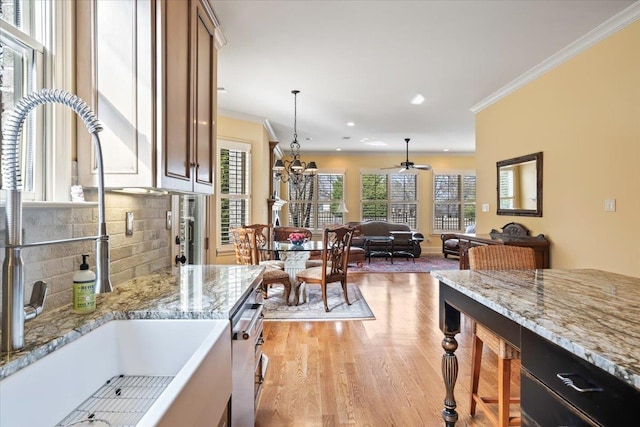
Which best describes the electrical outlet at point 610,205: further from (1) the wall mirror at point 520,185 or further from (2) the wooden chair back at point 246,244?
(2) the wooden chair back at point 246,244

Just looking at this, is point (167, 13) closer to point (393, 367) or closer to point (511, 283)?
point (511, 283)

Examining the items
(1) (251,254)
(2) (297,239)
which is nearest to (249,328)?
(1) (251,254)

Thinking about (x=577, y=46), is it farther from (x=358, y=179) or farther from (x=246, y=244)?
(x=358, y=179)

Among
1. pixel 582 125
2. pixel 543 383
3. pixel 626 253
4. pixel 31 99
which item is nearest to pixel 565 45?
pixel 582 125

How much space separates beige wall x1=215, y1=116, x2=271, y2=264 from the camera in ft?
18.5

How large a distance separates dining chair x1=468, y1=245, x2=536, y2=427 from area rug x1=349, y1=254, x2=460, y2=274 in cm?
471

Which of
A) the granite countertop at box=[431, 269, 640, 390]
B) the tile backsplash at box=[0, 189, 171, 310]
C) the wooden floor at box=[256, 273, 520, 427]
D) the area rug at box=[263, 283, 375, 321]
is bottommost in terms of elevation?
the wooden floor at box=[256, 273, 520, 427]

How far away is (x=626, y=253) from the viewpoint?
298 cm

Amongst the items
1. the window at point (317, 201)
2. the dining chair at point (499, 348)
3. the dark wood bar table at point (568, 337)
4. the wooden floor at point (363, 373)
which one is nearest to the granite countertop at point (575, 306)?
the dark wood bar table at point (568, 337)

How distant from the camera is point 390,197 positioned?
32.8 feet

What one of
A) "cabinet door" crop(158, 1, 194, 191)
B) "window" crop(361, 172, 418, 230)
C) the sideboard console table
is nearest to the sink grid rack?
"cabinet door" crop(158, 1, 194, 191)

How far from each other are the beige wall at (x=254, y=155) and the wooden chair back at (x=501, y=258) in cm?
402

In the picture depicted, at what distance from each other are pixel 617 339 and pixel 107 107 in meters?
1.88

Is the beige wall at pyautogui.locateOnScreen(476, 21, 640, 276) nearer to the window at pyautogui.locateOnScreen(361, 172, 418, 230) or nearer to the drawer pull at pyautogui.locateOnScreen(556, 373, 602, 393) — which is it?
the drawer pull at pyautogui.locateOnScreen(556, 373, 602, 393)
